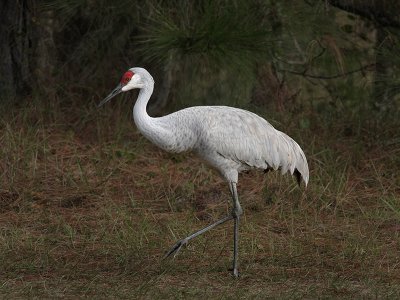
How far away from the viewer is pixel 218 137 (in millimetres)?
5293

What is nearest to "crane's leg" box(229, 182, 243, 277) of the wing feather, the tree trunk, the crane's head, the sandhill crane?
the sandhill crane

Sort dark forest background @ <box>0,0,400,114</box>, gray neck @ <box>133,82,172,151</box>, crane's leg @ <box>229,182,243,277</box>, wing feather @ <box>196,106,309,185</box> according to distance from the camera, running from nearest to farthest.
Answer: crane's leg @ <box>229,182,243,277</box>
gray neck @ <box>133,82,172,151</box>
wing feather @ <box>196,106,309,185</box>
dark forest background @ <box>0,0,400,114</box>

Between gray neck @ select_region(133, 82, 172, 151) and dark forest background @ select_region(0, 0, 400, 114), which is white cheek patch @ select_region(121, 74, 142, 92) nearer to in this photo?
gray neck @ select_region(133, 82, 172, 151)

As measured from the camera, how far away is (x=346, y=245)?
217 inches

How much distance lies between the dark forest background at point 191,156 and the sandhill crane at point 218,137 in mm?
423

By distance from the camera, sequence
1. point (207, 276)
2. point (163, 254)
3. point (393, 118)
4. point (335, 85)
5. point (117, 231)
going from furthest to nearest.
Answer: point (335, 85)
point (393, 118)
point (117, 231)
point (163, 254)
point (207, 276)

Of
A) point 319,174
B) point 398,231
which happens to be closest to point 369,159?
point 319,174

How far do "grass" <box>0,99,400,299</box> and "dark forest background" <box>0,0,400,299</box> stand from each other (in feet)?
0.04

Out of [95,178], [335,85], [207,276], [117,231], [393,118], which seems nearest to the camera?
[207,276]

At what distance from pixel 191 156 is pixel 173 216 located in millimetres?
1139

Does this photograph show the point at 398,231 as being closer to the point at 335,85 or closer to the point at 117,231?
the point at 117,231

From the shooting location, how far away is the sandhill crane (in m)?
5.21

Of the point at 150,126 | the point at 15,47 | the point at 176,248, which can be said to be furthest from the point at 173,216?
the point at 15,47

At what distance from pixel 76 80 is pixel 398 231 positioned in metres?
3.27
